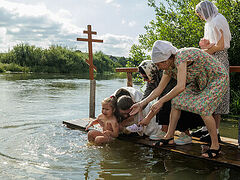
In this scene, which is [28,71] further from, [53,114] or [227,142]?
[227,142]

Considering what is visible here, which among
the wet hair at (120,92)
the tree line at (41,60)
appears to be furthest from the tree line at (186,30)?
the tree line at (41,60)

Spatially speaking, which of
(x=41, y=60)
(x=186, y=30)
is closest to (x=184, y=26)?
(x=186, y=30)

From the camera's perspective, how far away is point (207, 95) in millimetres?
3230

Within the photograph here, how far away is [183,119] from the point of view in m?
3.68

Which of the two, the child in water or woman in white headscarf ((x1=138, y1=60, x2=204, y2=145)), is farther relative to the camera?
the child in water

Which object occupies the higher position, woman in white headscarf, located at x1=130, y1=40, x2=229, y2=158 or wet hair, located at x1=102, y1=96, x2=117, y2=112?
woman in white headscarf, located at x1=130, y1=40, x2=229, y2=158

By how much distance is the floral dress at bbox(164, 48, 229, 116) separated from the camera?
3.21 m

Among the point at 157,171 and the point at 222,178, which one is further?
the point at 157,171

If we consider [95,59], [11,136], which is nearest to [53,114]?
[11,136]

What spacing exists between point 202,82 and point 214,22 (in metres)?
0.87

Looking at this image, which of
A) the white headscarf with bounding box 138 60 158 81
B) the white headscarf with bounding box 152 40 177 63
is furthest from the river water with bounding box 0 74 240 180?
the white headscarf with bounding box 152 40 177 63

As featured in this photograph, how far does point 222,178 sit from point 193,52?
4.52ft

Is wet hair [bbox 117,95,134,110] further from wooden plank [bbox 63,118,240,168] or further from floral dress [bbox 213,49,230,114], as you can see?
floral dress [bbox 213,49,230,114]

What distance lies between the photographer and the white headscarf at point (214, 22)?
146 inches
